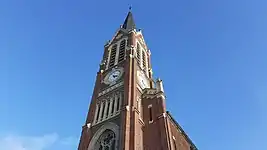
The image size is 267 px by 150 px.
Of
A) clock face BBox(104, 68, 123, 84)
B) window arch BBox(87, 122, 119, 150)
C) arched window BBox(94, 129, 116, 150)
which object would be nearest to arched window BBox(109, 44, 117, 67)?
clock face BBox(104, 68, 123, 84)

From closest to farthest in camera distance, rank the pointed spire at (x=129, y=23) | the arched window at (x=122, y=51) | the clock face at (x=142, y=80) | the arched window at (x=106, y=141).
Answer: the arched window at (x=106, y=141) < the clock face at (x=142, y=80) < the arched window at (x=122, y=51) < the pointed spire at (x=129, y=23)

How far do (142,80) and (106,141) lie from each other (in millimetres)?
12272

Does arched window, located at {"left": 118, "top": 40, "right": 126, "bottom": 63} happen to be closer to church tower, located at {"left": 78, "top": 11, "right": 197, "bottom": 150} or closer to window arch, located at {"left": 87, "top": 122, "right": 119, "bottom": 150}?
church tower, located at {"left": 78, "top": 11, "right": 197, "bottom": 150}

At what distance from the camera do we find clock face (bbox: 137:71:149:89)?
39050 mm

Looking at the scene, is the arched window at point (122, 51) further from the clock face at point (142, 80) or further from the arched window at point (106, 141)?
the arched window at point (106, 141)

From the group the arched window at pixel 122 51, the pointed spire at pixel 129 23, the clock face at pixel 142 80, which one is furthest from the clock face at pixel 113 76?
the pointed spire at pixel 129 23

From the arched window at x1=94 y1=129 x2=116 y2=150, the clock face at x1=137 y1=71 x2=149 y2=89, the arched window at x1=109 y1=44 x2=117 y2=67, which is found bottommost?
the arched window at x1=94 y1=129 x2=116 y2=150

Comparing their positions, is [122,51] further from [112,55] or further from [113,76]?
[113,76]

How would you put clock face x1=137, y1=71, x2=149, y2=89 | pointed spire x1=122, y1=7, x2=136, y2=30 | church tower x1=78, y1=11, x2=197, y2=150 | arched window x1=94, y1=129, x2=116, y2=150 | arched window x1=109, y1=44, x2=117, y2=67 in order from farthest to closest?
pointed spire x1=122, y1=7, x2=136, y2=30
arched window x1=109, y1=44, x2=117, y2=67
clock face x1=137, y1=71, x2=149, y2=89
arched window x1=94, y1=129, x2=116, y2=150
church tower x1=78, y1=11, x2=197, y2=150

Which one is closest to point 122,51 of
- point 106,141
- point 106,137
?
point 106,137

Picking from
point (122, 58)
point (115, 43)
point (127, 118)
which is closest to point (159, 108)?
point (127, 118)

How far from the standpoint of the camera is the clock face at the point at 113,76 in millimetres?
39319

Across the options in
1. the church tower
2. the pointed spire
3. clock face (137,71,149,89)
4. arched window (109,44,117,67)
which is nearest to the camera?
the church tower

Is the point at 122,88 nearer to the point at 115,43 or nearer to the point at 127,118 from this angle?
the point at 127,118
